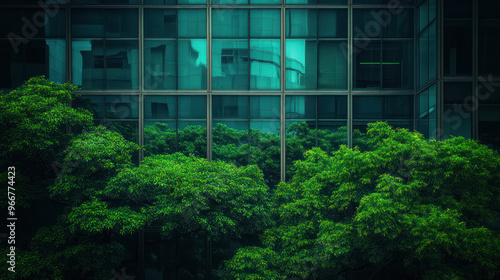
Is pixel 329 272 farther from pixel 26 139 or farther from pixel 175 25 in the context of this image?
pixel 175 25

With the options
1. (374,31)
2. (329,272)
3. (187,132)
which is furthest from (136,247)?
(374,31)

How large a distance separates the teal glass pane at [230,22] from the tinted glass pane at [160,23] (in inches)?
94.0

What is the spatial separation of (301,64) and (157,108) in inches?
347

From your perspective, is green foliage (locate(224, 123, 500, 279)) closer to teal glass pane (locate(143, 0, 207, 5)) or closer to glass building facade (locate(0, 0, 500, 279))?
glass building facade (locate(0, 0, 500, 279))

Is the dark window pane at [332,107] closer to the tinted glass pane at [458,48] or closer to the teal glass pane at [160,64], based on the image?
the tinted glass pane at [458,48]

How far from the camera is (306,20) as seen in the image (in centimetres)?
2755

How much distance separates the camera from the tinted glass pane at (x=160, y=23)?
27422 millimetres

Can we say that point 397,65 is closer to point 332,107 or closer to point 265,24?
point 332,107

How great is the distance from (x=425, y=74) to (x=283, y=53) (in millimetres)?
7991

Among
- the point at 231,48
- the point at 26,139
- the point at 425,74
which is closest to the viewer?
the point at 26,139

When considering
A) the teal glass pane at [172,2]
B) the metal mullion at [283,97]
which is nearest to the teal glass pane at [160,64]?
the teal glass pane at [172,2]

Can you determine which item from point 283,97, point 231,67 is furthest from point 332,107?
point 231,67

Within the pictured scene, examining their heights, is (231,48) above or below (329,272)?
above

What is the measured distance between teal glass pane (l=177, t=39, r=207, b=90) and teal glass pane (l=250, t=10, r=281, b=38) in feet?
10.1
